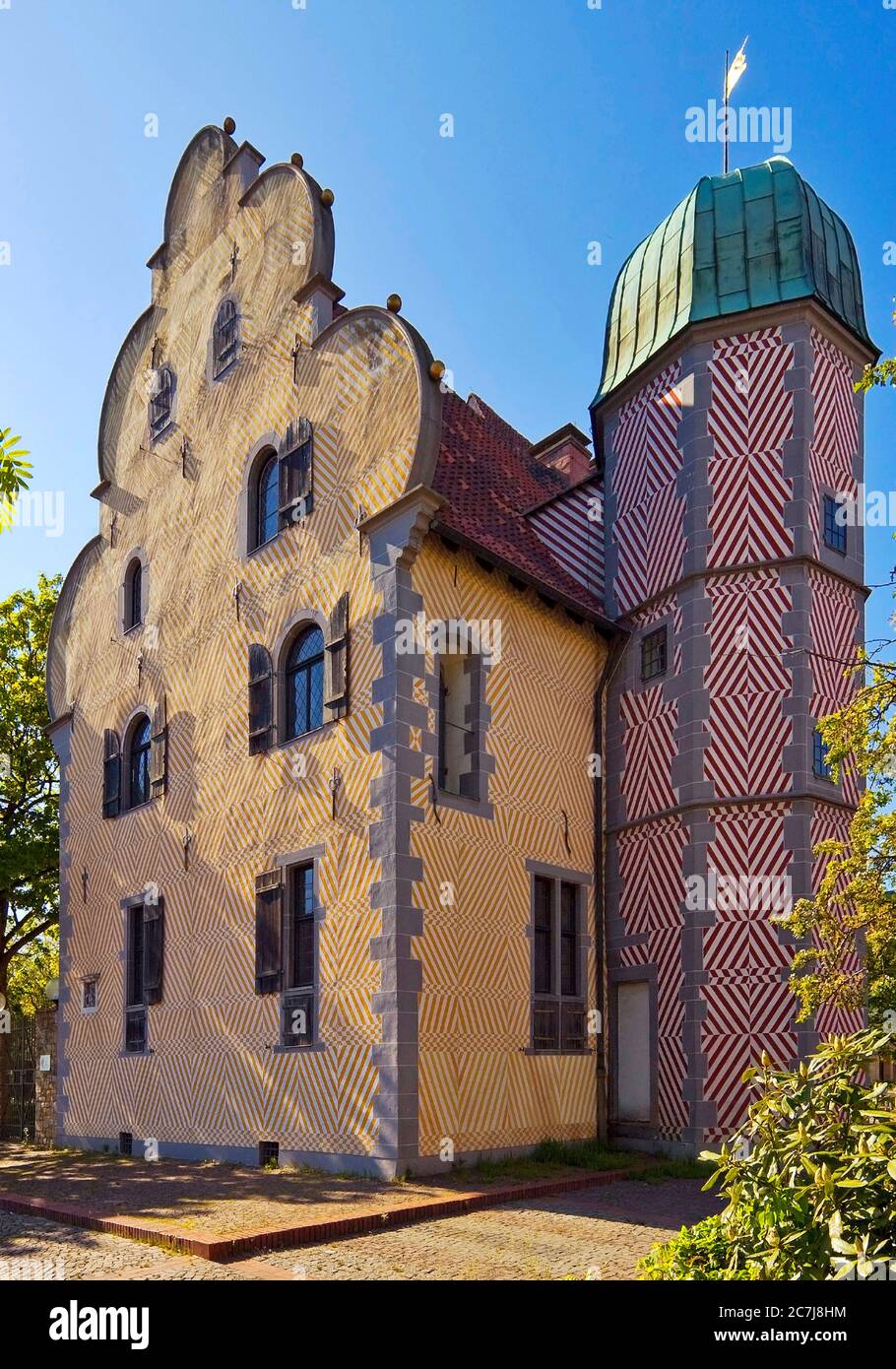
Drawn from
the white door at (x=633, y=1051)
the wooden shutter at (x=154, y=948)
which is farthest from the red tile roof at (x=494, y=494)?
the wooden shutter at (x=154, y=948)

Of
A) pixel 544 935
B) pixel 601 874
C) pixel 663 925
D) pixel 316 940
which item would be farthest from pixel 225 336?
pixel 663 925

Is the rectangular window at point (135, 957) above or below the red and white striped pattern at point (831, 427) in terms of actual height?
below

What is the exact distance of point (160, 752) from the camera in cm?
1948

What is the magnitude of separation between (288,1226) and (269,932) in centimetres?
589

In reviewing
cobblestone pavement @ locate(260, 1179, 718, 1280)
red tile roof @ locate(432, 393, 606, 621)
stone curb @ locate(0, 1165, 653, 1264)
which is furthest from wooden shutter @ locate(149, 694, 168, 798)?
cobblestone pavement @ locate(260, 1179, 718, 1280)

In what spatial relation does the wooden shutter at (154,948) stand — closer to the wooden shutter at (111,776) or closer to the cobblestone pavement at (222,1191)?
the wooden shutter at (111,776)

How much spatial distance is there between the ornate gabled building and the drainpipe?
6 centimetres

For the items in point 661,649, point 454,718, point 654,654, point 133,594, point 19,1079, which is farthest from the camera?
point 19,1079

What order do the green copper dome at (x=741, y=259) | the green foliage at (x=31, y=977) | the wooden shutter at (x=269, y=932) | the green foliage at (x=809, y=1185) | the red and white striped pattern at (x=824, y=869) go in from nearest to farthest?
the green foliage at (x=809, y=1185)
the red and white striped pattern at (x=824, y=869)
the wooden shutter at (x=269, y=932)
the green copper dome at (x=741, y=259)
the green foliage at (x=31, y=977)

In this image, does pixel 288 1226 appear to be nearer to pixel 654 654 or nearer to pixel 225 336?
pixel 654 654

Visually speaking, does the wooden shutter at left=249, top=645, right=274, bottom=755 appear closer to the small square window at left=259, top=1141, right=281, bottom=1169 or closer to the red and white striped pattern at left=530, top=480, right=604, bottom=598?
the red and white striped pattern at left=530, top=480, right=604, bottom=598

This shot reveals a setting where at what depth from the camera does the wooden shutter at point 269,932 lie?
15.7m

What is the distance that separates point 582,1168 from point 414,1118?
8.58ft

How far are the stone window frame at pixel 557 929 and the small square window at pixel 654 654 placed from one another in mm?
3037
